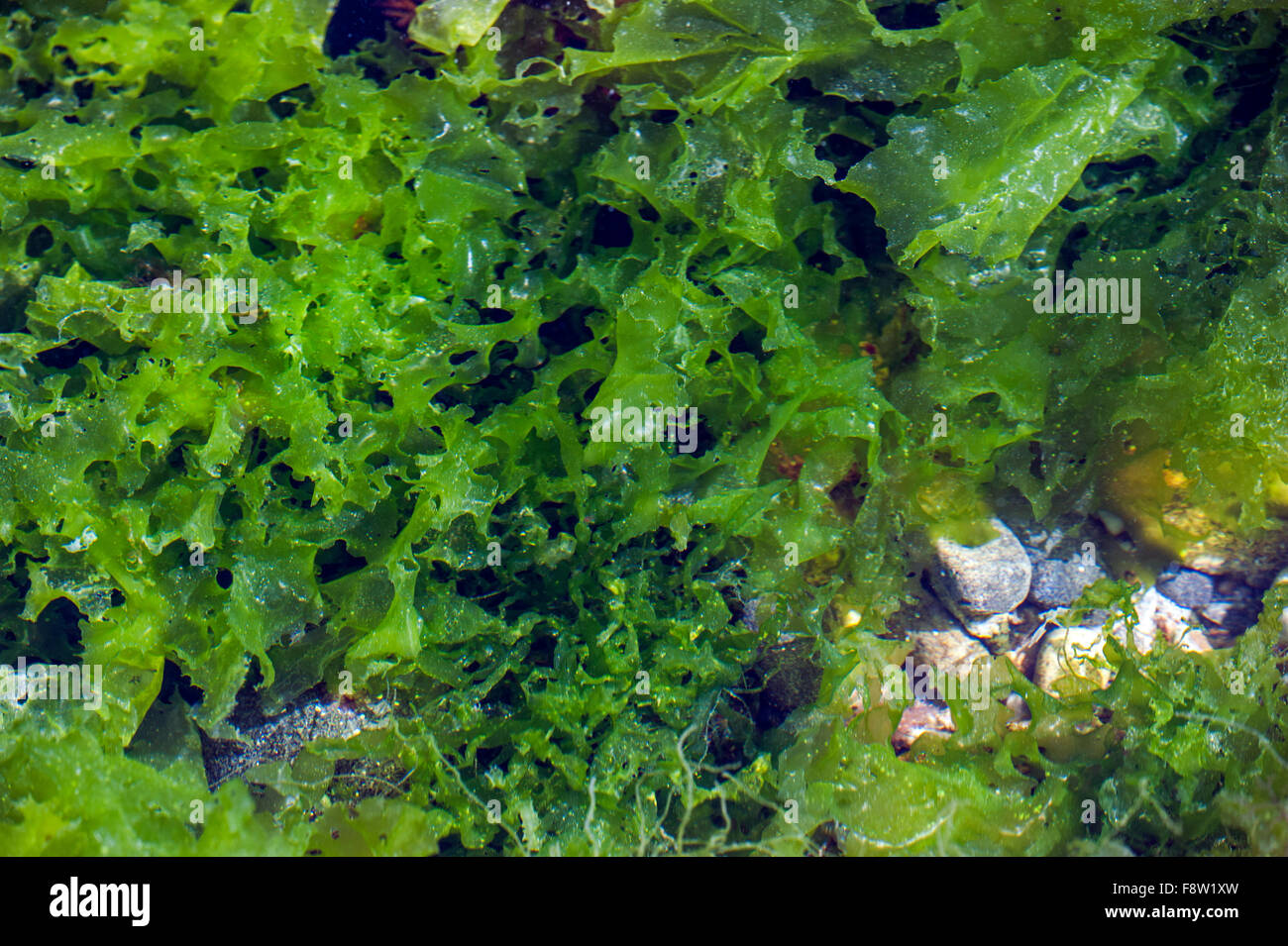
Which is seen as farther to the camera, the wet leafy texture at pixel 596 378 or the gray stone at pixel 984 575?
the gray stone at pixel 984 575

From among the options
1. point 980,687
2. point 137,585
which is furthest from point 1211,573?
point 137,585

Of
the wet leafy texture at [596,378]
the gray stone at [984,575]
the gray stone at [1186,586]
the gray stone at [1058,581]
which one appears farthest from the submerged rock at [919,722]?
the gray stone at [1186,586]

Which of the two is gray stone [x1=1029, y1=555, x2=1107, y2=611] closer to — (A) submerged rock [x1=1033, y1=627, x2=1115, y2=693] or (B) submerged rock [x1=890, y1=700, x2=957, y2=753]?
(A) submerged rock [x1=1033, y1=627, x2=1115, y2=693]

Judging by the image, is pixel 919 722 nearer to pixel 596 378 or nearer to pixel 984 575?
pixel 984 575

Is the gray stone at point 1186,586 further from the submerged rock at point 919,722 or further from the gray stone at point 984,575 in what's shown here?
the submerged rock at point 919,722

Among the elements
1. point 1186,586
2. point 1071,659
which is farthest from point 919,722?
point 1186,586
